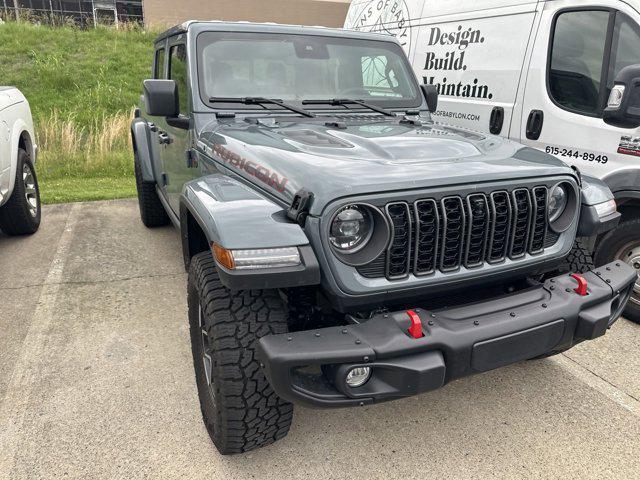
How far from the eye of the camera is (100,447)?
2.32 meters

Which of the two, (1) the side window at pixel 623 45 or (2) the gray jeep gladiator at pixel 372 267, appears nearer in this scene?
(2) the gray jeep gladiator at pixel 372 267

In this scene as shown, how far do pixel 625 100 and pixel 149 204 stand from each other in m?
4.20

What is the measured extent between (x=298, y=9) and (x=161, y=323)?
24.7m

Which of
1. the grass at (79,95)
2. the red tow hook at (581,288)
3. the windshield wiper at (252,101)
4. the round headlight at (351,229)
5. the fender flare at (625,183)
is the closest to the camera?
the round headlight at (351,229)

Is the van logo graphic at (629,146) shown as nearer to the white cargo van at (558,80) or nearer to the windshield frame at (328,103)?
the white cargo van at (558,80)

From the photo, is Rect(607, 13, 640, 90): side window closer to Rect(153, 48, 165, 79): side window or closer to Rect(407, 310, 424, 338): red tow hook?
Rect(407, 310, 424, 338): red tow hook

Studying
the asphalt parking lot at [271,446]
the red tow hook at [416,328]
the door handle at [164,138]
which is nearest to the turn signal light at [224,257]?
the red tow hook at [416,328]

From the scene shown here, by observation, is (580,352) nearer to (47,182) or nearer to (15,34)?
(47,182)

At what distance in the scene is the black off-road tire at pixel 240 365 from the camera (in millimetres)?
1967

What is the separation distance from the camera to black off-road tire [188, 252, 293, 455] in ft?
6.45

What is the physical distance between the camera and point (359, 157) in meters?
2.19

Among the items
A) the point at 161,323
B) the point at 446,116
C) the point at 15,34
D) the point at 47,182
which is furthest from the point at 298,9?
the point at 161,323

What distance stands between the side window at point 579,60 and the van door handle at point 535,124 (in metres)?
0.16

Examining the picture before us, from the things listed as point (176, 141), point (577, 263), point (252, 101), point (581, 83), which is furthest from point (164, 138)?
point (581, 83)
